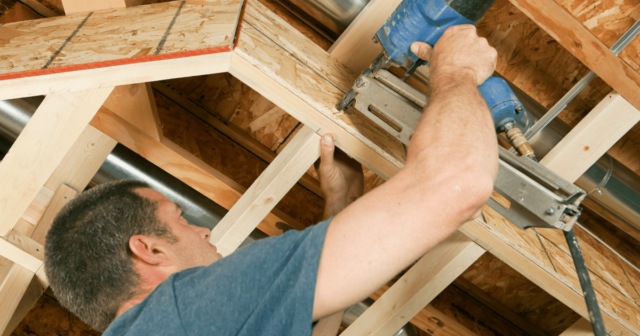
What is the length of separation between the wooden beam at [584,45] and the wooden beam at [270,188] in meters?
0.66

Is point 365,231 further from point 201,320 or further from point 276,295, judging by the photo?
point 201,320

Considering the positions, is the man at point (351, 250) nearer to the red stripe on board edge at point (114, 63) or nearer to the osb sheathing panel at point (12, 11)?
the red stripe on board edge at point (114, 63)

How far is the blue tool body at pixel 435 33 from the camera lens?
85 centimetres

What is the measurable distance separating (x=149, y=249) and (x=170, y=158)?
564 millimetres

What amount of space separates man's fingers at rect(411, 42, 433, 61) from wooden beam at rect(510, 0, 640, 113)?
0.38 meters

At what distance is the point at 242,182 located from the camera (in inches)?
81.7

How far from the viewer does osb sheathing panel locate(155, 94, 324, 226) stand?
199 cm

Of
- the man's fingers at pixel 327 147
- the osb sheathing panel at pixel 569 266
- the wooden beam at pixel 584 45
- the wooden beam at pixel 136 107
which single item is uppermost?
the wooden beam at pixel 584 45

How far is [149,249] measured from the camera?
890mm

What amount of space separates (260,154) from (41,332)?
1422 millimetres

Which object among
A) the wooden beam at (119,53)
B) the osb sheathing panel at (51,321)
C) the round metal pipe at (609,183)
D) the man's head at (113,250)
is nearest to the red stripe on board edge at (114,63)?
the wooden beam at (119,53)

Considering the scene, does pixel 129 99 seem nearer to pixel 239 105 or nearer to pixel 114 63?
pixel 114 63

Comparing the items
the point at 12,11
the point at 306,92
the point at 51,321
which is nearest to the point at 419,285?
the point at 306,92

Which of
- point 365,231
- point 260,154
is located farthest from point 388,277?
point 260,154
